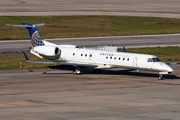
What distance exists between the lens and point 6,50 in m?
59.2

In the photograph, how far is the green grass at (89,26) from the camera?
257ft

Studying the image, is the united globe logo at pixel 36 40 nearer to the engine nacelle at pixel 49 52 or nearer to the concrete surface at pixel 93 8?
the engine nacelle at pixel 49 52

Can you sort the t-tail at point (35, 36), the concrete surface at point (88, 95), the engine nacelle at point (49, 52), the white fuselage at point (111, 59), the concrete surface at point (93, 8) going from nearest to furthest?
the concrete surface at point (88, 95)
the white fuselage at point (111, 59)
the engine nacelle at point (49, 52)
the t-tail at point (35, 36)
the concrete surface at point (93, 8)

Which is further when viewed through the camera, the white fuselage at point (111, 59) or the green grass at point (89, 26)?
the green grass at point (89, 26)

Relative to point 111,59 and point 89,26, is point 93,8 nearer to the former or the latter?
point 89,26

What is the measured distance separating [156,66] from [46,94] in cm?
1341

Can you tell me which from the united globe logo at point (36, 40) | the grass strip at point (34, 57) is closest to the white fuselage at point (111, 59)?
the united globe logo at point (36, 40)

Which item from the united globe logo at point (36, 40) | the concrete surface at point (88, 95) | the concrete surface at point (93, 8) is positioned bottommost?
the concrete surface at point (88, 95)

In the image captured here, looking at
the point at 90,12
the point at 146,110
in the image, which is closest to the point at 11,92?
the point at 146,110

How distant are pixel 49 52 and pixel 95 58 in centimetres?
599

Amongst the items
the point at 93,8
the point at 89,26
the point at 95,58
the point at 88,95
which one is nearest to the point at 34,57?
the point at 95,58

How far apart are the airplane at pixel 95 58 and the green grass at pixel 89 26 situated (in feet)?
101

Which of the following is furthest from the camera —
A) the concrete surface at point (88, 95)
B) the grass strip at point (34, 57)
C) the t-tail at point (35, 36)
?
the grass strip at point (34, 57)

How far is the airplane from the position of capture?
125ft
